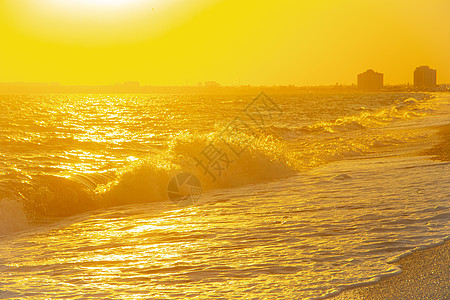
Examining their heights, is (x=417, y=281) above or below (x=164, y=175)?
below

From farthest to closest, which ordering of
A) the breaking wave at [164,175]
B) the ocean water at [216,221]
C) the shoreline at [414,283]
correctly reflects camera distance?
the breaking wave at [164,175] → the ocean water at [216,221] → the shoreline at [414,283]

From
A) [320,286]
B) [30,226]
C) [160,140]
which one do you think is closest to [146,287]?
[320,286]

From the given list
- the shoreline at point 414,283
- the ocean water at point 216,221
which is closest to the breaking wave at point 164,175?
the ocean water at point 216,221

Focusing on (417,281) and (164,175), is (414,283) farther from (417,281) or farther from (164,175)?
(164,175)

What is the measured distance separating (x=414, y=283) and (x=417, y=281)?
0.22 feet

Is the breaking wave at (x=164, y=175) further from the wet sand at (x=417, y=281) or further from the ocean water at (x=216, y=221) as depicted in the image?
the wet sand at (x=417, y=281)

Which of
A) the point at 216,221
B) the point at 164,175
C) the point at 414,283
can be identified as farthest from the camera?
the point at 164,175

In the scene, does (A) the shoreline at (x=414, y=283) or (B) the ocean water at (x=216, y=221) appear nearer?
(A) the shoreline at (x=414, y=283)

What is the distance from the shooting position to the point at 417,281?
202 inches

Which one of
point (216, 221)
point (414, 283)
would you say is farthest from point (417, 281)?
point (216, 221)

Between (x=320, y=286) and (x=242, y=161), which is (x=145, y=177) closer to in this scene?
(x=242, y=161)

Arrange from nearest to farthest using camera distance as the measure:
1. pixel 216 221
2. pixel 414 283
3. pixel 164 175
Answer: pixel 414 283 → pixel 216 221 → pixel 164 175

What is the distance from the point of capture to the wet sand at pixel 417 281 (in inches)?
190

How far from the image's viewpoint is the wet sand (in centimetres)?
482
